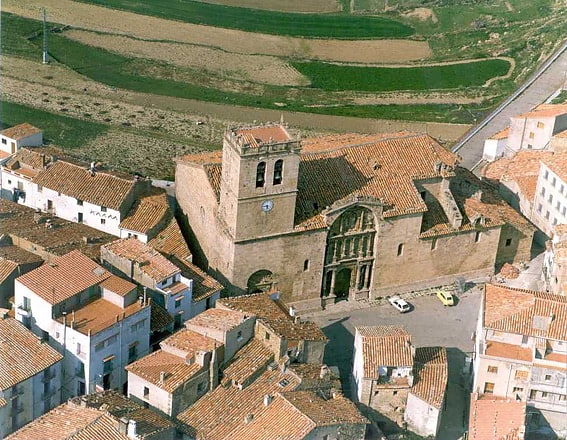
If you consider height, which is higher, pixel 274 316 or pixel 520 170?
pixel 520 170

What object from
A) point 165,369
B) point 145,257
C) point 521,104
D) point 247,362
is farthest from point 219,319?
point 521,104

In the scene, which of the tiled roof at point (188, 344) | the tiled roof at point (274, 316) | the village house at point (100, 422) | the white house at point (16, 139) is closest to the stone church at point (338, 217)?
the tiled roof at point (274, 316)

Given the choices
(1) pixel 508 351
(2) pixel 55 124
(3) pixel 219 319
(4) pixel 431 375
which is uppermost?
(3) pixel 219 319

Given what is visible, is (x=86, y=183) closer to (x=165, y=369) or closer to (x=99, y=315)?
(x=99, y=315)

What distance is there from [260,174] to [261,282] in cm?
872

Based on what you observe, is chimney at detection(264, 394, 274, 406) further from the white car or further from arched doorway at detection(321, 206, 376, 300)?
the white car

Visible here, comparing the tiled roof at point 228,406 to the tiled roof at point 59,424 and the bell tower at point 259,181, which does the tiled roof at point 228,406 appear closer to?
the tiled roof at point 59,424

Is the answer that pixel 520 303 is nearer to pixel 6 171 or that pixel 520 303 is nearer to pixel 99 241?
pixel 99 241

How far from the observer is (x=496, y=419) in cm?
6894

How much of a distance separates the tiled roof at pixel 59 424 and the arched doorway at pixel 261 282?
20904mm

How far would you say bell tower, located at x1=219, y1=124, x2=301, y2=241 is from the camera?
7700 cm

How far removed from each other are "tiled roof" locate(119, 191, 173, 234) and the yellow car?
2165 centimetres

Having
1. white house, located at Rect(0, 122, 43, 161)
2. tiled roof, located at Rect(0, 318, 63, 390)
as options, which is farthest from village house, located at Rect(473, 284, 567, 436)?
white house, located at Rect(0, 122, 43, 161)

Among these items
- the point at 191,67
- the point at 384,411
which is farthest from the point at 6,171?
the point at 191,67
